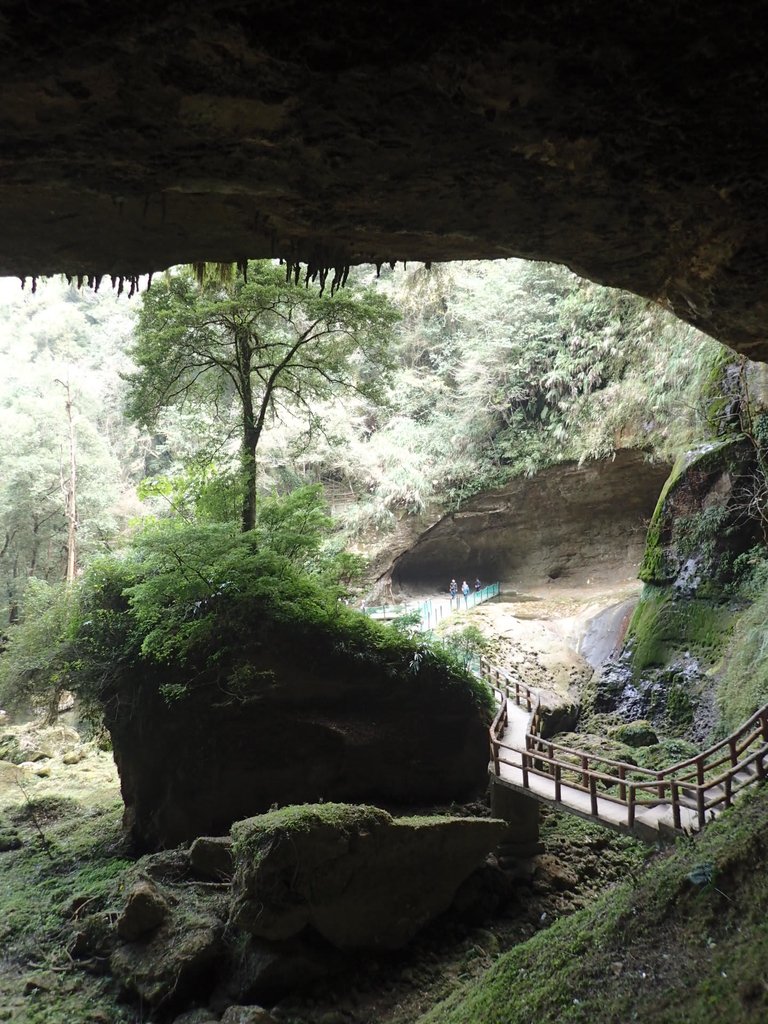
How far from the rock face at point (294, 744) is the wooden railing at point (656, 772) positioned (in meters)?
0.98

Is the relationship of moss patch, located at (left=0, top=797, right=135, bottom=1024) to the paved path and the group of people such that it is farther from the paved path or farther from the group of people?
the group of people

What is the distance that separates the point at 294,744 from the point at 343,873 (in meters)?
2.66

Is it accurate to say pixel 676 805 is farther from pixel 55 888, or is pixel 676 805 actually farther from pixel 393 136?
pixel 55 888

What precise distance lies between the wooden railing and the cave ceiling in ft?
16.6

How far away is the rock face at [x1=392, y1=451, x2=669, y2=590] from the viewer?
20.4 metres

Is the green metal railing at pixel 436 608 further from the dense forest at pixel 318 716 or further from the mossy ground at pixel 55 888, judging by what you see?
the mossy ground at pixel 55 888

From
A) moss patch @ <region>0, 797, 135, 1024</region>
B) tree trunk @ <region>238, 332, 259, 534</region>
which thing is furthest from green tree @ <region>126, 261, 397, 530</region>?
moss patch @ <region>0, 797, 135, 1024</region>

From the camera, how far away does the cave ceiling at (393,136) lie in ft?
11.1

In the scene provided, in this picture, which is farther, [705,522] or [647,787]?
[705,522]

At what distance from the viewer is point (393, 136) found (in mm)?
4207

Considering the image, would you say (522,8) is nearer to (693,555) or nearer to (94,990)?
(94,990)

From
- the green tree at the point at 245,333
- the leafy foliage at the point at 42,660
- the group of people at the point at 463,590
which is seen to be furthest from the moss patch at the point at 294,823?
the group of people at the point at 463,590

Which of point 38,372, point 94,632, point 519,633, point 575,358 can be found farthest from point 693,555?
point 38,372

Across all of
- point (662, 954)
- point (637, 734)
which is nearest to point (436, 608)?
point (637, 734)
